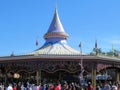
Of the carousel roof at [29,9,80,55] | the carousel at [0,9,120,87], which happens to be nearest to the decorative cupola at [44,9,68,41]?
the carousel roof at [29,9,80,55]

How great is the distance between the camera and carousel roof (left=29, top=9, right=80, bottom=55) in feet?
113

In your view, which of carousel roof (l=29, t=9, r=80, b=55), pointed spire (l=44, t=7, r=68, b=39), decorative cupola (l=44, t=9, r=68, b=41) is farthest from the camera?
pointed spire (l=44, t=7, r=68, b=39)

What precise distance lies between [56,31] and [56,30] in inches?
8.7

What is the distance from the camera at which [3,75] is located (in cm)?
3553

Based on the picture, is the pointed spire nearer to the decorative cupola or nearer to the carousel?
the decorative cupola

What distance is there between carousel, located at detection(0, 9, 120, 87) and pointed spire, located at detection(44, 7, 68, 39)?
65 cm

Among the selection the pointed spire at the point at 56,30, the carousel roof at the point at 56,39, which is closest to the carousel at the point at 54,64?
the carousel roof at the point at 56,39

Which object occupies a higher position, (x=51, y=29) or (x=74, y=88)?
(x=51, y=29)

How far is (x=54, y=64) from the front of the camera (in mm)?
31016

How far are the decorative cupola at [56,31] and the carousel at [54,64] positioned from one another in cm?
43

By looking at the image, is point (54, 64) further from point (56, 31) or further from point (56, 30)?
point (56, 30)

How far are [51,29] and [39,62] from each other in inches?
331

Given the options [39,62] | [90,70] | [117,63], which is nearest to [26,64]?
[39,62]

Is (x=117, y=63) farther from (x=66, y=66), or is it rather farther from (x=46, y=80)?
(x=46, y=80)
